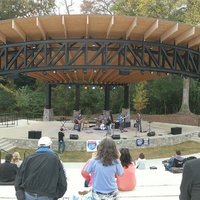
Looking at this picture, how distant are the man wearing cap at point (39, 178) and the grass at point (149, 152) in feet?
57.2

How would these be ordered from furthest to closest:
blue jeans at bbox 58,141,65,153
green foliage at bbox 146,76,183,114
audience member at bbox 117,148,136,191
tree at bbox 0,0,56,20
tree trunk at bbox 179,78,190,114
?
tree at bbox 0,0,56,20
green foliage at bbox 146,76,183,114
tree trunk at bbox 179,78,190,114
blue jeans at bbox 58,141,65,153
audience member at bbox 117,148,136,191

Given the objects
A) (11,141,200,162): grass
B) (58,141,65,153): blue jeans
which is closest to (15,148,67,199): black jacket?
(11,141,200,162): grass

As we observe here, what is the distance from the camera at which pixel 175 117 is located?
45.2 metres

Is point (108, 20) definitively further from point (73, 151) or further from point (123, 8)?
point (123, 8)

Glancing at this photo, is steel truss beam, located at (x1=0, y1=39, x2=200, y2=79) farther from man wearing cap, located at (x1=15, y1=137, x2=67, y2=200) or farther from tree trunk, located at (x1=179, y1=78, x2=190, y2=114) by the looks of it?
tree trunk, located at (x1=179, y1=78, x2=190, y2=114)

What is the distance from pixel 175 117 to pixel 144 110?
23.1 feet

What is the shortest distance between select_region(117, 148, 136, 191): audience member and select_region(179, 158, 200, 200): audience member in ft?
13.2

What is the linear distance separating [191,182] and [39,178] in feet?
7.20

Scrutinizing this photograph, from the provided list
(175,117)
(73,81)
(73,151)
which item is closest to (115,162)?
(73,151)

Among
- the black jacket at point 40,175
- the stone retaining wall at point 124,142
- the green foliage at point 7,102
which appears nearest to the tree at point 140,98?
Answer: the green foliage at point 7,102

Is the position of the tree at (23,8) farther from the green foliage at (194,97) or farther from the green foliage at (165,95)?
the green foliage at (194,97)

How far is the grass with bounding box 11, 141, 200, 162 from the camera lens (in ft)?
76.7

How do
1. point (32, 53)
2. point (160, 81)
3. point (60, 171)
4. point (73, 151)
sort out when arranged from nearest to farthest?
1. point (60, 171)
2. point (32, 53)
3. point (73, 151)
4. point (160, 81)

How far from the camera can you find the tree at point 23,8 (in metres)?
52.8
